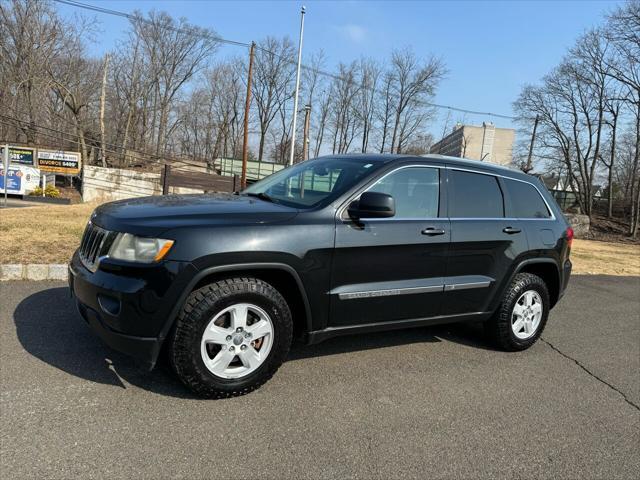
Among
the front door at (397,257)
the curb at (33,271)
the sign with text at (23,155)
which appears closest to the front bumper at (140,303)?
the front door at (397,257)

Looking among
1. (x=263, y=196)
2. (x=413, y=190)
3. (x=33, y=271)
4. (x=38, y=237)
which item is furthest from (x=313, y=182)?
(x=38, y=237)

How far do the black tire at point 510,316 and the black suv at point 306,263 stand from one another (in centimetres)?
1

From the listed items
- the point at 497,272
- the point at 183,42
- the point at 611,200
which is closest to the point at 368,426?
the point at 497,272

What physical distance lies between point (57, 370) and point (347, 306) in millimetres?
2145

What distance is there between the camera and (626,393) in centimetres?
385

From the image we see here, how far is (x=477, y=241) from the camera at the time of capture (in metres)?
4.04

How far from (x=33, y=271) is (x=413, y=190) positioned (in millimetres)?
4607

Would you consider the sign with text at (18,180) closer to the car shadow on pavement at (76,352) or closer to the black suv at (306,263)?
the car shadow on pavement at (76,352)

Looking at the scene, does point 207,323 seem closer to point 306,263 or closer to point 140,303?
point 140,303

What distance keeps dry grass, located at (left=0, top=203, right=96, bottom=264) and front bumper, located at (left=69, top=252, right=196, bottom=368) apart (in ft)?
11.5

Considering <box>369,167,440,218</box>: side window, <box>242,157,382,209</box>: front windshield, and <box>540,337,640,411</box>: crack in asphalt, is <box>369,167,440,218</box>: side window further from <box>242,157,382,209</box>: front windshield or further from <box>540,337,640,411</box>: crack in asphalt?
<box>540,337,640,411</box>: crack in asphalt

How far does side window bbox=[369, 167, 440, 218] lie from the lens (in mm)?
3711

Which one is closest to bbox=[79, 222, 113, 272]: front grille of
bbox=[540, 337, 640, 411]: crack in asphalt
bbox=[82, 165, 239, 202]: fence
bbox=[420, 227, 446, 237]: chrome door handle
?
bbox=[420, 227, 446, 237]: chrome door handle

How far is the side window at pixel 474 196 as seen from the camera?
4.05 meters
